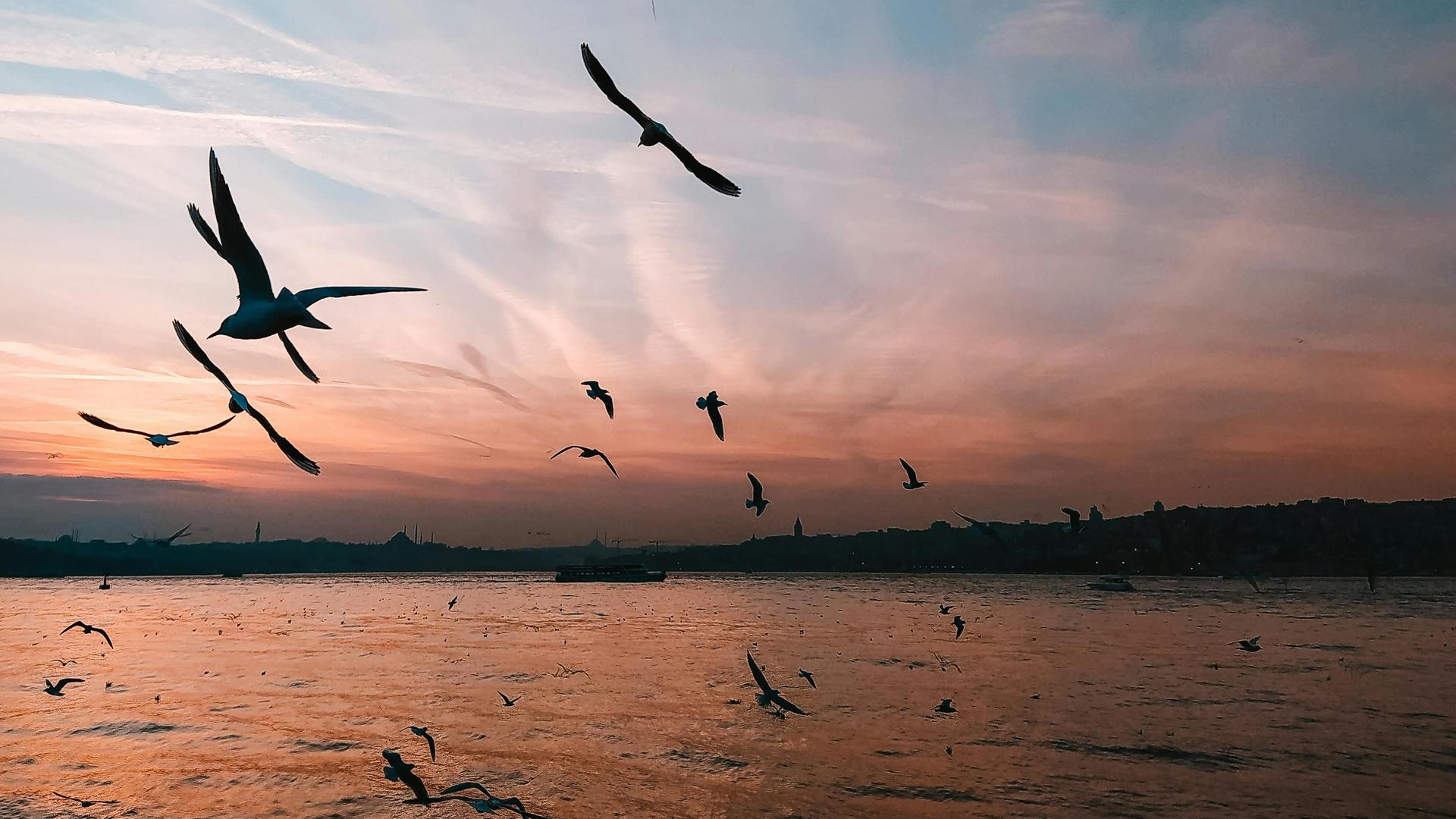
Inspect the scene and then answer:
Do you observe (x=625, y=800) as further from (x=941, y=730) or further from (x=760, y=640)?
(x=760, y=640)

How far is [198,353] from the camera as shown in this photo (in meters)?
9.67

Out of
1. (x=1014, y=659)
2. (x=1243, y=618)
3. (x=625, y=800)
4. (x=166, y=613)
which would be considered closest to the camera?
(x=625, y=800)

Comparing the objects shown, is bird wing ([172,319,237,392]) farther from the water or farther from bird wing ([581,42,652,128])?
the water

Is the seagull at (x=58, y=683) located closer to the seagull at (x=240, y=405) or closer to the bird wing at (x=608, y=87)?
the seagull at (x=240, y=405)

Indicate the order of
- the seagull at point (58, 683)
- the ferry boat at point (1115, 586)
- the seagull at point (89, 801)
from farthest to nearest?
the ferry boat at point (1115, 586) → the seagull at point (58, 683) → the seagull at point (89, 801)

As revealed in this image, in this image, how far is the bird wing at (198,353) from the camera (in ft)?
30.1

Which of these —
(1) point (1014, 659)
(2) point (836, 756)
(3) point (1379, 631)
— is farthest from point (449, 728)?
(3) point (1379, 631)

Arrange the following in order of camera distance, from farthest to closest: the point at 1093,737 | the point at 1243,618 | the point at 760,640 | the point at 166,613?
the point at 166,613, the point at 1243,618, the point at 760,640, the point at 1093,737

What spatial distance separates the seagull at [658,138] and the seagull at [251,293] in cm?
325

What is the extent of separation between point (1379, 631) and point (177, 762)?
7395cm

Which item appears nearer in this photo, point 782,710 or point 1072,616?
point 782,710

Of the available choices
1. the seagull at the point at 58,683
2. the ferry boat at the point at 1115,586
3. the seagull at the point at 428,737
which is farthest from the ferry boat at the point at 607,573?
the seagull at the point at 428,737

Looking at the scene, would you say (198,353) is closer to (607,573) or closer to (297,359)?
(297,359)

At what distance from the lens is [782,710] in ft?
105
